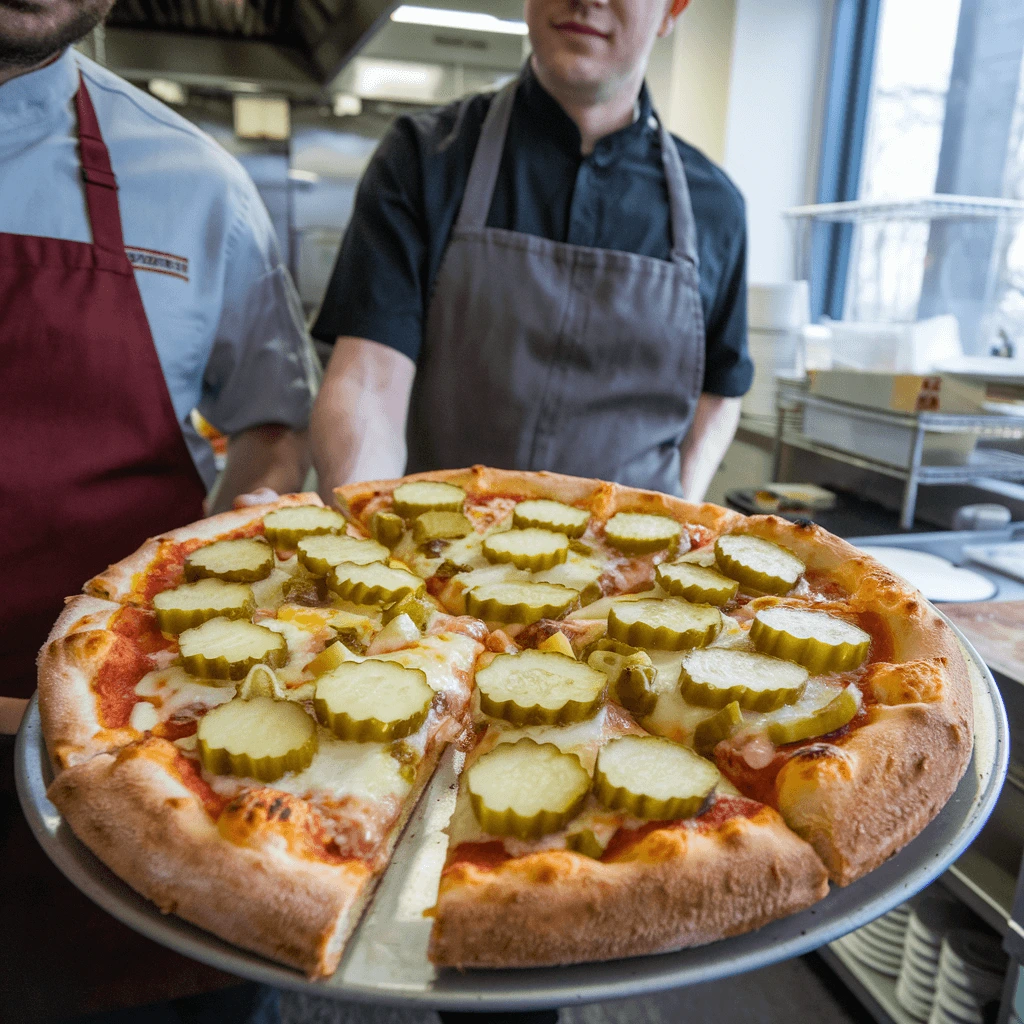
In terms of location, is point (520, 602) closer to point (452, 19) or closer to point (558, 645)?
point (558, 645)

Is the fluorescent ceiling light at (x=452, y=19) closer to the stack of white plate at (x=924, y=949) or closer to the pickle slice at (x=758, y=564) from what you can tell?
the pickle slice at (x=758, y=564)

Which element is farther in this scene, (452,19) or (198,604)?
(452,19)

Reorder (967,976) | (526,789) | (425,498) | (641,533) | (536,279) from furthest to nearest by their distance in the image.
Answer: (536,279), (967,976), (425,498), (641,533), (526,789)

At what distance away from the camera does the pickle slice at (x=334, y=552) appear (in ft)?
4.66

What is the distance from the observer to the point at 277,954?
75 cm

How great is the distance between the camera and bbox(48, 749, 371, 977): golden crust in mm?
765

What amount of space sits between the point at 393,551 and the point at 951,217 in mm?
3042

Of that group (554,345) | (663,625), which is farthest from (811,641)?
(554,345)

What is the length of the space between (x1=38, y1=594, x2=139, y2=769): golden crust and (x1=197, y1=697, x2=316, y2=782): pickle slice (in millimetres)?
114

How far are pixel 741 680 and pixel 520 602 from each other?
38cm

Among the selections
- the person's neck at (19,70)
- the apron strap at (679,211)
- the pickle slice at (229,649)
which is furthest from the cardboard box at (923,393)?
the person's neck at (19,70)

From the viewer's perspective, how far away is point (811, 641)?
45.5 inches

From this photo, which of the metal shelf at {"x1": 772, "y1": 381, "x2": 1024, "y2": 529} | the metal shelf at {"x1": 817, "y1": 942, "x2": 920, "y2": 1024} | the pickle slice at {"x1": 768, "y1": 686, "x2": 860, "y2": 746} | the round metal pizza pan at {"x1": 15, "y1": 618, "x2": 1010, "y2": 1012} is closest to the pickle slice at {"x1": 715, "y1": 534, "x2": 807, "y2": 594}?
the pickle slice at {"x1": 768, "y1": 686, "x2": 860, "y2": 746}

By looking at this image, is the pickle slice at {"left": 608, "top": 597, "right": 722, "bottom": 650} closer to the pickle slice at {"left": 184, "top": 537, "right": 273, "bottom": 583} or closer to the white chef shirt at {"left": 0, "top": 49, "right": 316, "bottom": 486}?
the pickle slice at {"left": 184, "top": 537, "right": 273, "bottom": 583}
